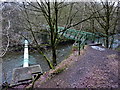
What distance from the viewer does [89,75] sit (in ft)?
12.3

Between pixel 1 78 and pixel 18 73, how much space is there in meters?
2.23

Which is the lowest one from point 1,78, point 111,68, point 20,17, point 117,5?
point 1,78

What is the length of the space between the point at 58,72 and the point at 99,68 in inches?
69.9

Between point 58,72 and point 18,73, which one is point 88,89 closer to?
point 58,72

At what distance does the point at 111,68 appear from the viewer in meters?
4.08

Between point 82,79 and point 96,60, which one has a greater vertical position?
point 96,60

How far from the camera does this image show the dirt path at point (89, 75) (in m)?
3.35

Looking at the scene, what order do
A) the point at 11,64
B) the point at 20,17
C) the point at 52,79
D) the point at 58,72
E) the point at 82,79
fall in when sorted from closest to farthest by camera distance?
the point at 82,79 → the point at 52,79 → the point at 58,72 → the point at 20,17 → the point at 11,64

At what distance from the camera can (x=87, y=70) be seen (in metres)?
4.11

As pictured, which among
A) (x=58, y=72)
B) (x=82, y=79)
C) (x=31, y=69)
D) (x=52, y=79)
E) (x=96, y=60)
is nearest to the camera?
(x=82, y=79)

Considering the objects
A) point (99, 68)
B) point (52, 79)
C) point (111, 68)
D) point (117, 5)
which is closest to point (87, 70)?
point (99, 68)

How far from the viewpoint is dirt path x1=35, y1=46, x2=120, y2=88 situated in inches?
132

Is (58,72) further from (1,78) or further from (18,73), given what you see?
(1,78)

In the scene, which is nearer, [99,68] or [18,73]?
[99,68]
